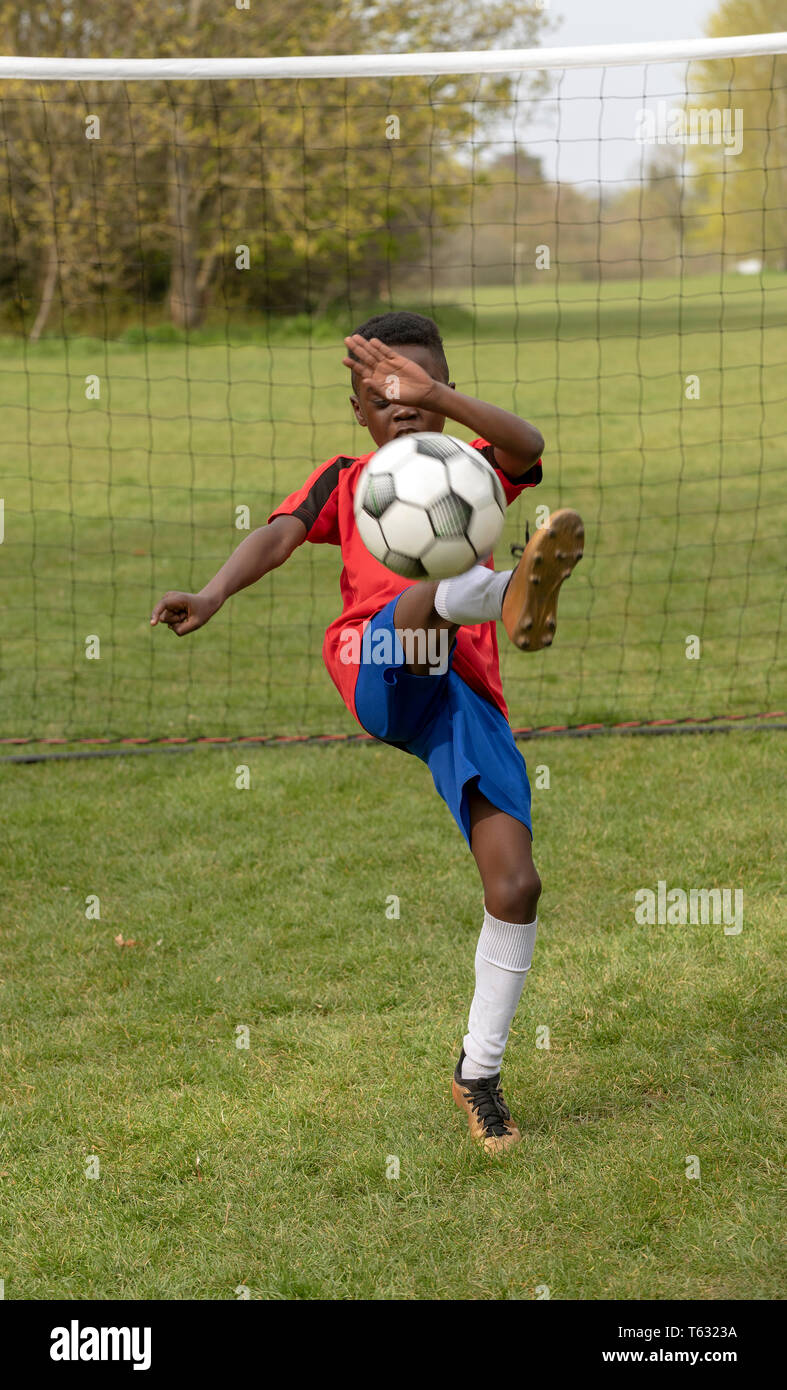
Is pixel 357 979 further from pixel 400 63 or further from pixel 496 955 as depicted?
pixel 400 63

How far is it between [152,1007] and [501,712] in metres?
1.57

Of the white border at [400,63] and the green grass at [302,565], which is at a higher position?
the white border at [400,63]

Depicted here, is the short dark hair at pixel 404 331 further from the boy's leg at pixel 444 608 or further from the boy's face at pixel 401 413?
the boy's leg at pixel 444 608

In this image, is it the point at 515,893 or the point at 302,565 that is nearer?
the point at 515,893

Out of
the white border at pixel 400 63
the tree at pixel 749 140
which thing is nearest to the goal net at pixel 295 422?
the white border at pixel 400 63

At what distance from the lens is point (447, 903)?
480 centimetres

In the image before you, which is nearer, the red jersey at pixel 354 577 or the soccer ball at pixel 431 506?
the soccer ball at pixel 431 506

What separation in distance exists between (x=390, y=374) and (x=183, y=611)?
710 mm

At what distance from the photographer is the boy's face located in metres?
3.17

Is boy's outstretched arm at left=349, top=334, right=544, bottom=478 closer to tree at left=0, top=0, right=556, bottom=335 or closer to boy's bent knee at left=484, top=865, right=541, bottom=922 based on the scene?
boy's bent knee at left=484, top=865, right=541, bottom=922

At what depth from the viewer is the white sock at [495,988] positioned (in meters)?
3.30

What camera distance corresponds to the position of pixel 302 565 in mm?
10273

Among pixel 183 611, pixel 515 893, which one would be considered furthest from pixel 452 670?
pixel 183 611

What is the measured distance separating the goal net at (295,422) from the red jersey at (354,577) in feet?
1.11
